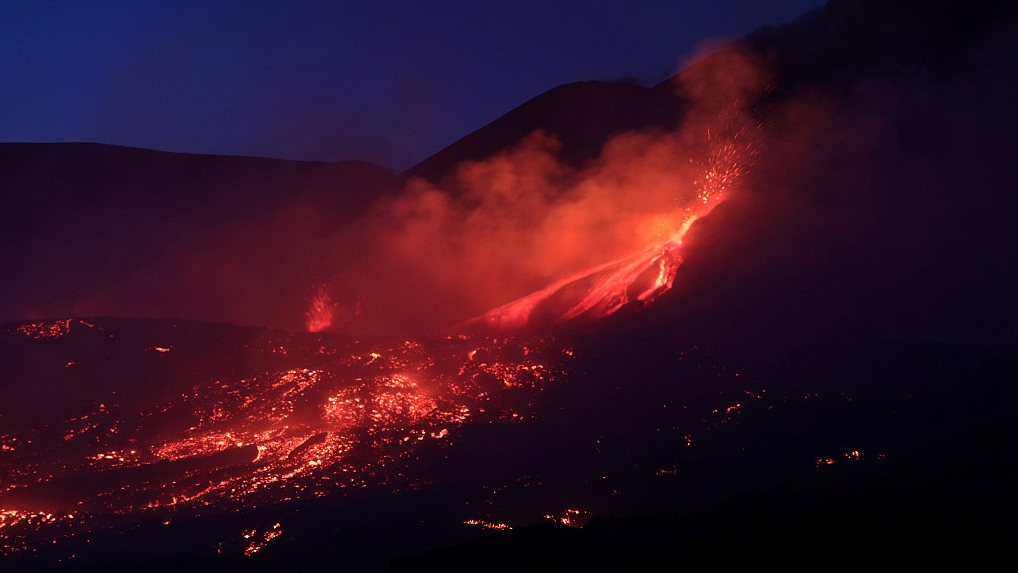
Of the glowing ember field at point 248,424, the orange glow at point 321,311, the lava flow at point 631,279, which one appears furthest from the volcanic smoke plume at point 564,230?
the glowing ember field at point 248,424

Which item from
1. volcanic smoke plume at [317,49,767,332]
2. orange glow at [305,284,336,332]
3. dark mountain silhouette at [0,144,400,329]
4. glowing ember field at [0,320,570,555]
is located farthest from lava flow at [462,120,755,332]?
dark mountain silhouette at [0,144,400,329]

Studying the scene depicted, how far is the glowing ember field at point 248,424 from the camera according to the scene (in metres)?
6.49

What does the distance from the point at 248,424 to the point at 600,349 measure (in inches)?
157

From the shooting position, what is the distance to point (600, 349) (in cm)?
902

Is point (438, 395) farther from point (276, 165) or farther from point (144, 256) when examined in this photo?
point (276, 165)

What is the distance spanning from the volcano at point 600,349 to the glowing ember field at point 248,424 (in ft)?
0.13

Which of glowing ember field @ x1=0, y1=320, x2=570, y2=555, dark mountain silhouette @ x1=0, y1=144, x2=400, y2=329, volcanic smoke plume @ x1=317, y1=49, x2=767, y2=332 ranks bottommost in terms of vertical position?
glowing ember field @ x1=0, y1=320, x2=570, y2=555

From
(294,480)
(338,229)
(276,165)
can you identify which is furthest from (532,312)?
(276,165)

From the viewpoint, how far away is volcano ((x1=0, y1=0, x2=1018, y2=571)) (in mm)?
5594

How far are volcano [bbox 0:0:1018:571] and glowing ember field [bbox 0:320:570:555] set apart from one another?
39mm

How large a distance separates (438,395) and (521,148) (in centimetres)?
845

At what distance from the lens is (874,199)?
10.5 meters

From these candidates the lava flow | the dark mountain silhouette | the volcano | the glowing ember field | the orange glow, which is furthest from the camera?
the dark mountain silhouette

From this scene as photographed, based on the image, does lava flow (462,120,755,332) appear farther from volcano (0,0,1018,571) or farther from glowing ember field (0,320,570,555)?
glowing ember field (0,320,570,555)
